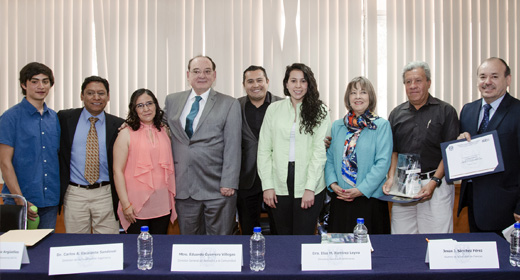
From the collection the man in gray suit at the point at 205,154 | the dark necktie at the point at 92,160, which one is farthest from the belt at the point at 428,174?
the dark necktie at the point at 92,160

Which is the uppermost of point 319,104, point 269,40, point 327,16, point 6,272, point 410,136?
point 327,16

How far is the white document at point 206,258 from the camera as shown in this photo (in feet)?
5.20

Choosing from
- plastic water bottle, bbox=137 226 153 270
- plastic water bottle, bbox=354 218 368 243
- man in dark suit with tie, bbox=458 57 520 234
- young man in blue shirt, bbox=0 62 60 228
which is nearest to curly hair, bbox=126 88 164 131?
young man in blue shirt, bbox=0 62 60 228

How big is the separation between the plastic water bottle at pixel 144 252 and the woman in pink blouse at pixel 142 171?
3.30ft

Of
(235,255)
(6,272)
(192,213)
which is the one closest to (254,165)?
(192,213)

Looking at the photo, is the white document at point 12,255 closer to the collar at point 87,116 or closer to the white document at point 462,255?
the collar at point 87,116

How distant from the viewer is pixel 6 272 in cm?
158

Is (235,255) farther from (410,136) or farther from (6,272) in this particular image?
(410,136)

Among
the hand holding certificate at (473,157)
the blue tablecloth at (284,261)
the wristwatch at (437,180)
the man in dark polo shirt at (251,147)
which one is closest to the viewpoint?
the blue tablecloth at (284,261)

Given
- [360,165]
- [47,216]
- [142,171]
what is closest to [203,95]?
[142,171]

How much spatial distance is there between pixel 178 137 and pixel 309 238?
1.32m

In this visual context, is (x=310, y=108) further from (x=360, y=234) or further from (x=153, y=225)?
(x=153, y=225)

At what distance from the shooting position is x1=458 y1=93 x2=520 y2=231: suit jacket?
252 cm

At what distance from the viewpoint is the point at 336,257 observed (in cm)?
160
